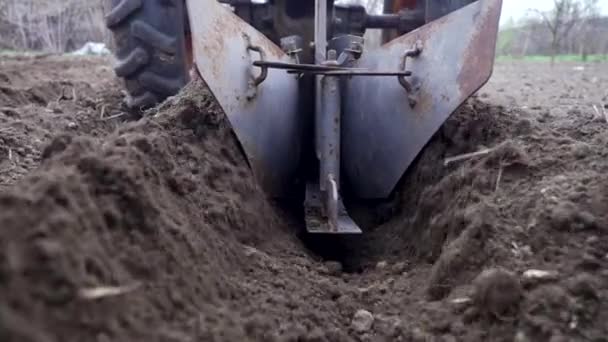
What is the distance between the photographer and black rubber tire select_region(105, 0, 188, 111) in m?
2.83

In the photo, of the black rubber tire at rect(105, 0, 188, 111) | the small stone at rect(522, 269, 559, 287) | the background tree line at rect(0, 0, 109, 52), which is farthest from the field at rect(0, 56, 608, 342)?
the background tree line at rect(0, 0, 109, 52)

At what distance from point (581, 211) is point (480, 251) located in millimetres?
262

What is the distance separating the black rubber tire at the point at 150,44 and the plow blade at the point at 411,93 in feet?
2.95

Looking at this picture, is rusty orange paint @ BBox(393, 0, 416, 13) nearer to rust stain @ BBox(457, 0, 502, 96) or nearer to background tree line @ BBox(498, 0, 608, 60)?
rust stain @ BBox(457, 0, 502, 96)

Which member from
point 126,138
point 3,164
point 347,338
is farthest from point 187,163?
point 3,164

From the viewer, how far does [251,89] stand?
2176 millimetres

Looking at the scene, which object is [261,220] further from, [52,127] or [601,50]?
[601,50]

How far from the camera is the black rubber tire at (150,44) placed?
2.83 m

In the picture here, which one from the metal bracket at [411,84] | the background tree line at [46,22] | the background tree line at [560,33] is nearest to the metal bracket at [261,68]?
the metal bracket at [411,84]

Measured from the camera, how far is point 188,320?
3.57 feet

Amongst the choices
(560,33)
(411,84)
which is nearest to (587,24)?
(560,33)

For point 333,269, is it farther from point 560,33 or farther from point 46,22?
point 560,33

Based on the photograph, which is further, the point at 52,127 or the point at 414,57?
the point at 52,127

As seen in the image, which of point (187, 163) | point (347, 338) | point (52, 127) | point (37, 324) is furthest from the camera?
point (52, 127)
